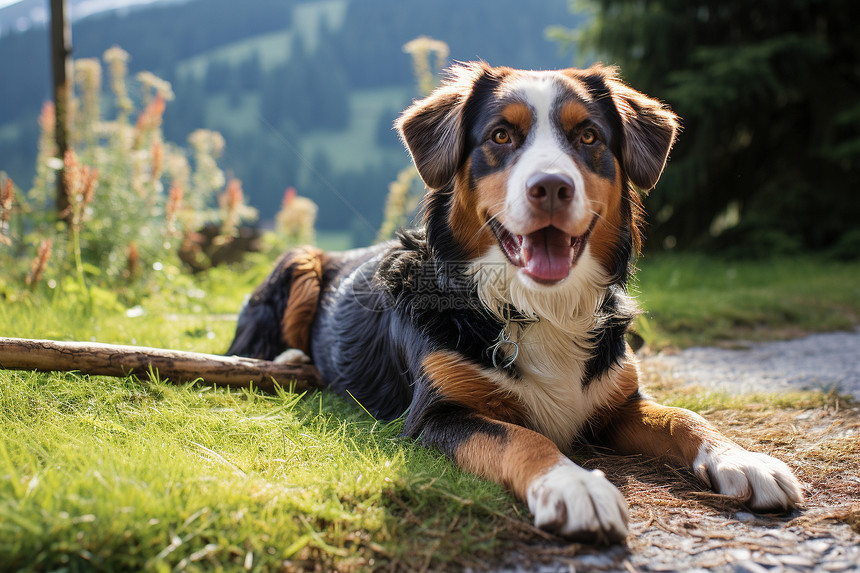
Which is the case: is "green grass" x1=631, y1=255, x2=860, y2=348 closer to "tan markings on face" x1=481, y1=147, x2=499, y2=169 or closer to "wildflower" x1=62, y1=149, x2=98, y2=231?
"tan markings on face" x1=481, y1=147, x2=499, y2=169

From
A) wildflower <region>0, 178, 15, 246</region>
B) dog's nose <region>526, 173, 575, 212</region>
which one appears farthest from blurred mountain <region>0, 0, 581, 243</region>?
dog's nose <region>526, 173, 575, 212</region>

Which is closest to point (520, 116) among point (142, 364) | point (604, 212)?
point (604, 212)

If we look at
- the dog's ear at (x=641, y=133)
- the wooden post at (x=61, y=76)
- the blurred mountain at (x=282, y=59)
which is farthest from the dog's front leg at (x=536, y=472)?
the blurred mountain at (x=282, y=59)

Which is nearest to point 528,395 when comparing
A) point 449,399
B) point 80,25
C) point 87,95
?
point 449,399

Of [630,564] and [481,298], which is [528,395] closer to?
[481,298]

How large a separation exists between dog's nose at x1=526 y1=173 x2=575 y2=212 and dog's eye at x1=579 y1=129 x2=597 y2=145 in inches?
19.2

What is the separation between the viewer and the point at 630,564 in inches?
67.2

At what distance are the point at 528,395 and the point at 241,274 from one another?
6.25 m

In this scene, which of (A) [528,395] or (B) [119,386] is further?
(B) [119,386]

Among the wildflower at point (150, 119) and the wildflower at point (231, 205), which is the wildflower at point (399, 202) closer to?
the wildflower at point (231, 205)

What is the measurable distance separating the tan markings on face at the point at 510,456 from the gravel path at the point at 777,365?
208 cm

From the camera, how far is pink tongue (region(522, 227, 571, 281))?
8.29 ft

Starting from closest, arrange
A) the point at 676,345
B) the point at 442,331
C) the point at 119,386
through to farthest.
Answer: the point at 442,331 → the point at 119,386 → the point at 676,345

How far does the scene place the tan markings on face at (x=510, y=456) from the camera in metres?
2.00
